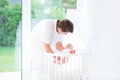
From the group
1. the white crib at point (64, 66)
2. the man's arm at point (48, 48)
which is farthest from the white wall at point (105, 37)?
the man's arm at point (48, 48)

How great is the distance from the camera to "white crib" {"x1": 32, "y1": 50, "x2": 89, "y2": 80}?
2395mm

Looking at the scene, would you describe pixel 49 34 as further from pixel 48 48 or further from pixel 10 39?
pixel 10 39

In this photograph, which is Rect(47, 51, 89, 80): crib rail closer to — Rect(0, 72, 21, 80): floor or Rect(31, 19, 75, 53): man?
Rect(31, 19, 75, 53): man

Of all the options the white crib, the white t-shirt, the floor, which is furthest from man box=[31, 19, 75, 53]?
the floor

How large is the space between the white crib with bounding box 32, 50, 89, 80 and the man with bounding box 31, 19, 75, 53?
0.12 meters

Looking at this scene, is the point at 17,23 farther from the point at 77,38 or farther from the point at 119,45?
the point at 119,45

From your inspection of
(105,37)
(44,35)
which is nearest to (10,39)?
(44,35)

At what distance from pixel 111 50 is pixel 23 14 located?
48.0 inches

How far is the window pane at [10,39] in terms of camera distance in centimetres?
290

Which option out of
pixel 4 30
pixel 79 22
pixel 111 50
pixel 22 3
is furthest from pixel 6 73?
pixel 111 50

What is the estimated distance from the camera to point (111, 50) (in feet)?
7.77

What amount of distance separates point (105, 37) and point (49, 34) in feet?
2.02

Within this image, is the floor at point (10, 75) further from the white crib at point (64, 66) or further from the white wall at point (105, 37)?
the white wall at point (105, 37)

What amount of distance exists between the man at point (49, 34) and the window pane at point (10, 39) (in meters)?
0.42
